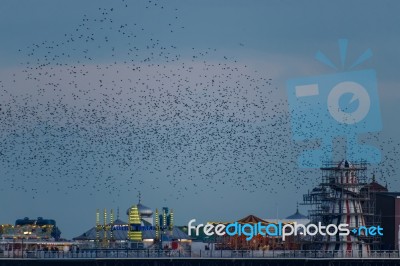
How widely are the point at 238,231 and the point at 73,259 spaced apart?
2671cm

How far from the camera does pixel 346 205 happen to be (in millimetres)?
179875

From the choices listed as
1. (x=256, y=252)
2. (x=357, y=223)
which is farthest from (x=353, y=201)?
(x=256, y=252)

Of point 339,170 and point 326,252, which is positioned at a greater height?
point 339,170

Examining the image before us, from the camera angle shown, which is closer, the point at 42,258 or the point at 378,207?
the point at 42,258

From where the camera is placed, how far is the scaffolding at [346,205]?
7037 inches

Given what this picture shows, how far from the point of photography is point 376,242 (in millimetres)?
180125

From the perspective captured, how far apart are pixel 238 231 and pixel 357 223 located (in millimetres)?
17270

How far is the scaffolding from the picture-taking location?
586 feet

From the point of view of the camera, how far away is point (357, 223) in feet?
590
